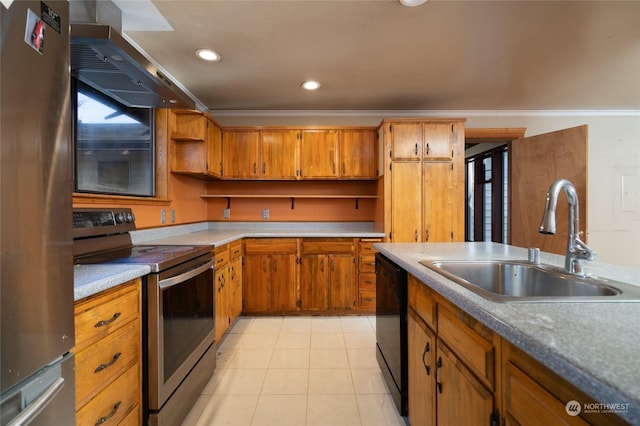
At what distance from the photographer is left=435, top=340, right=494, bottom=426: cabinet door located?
2.62ft

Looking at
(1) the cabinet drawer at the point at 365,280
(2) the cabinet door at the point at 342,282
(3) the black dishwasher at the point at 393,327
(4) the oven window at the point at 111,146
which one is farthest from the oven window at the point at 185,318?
(1) the cabinet drawer at the point at 365,280

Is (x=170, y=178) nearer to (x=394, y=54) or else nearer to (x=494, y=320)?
(x=394, y=54)

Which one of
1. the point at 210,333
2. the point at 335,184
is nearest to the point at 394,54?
the point at 335,184

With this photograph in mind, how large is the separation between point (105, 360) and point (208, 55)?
2311mm

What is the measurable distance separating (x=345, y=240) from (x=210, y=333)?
1.68 m

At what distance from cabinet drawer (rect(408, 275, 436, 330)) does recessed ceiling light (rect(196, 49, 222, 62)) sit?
7.71ft

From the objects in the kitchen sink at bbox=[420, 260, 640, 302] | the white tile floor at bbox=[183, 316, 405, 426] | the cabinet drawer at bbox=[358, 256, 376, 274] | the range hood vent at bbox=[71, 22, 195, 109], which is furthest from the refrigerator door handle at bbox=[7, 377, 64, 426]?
the cabinet drawer at bbox=[358, 256, 376, 274]

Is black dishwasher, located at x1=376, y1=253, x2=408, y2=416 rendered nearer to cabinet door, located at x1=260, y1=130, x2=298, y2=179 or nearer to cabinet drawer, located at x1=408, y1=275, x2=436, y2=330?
cabinet drawer, located at x1=408, y1=275, x2=436, y2=330

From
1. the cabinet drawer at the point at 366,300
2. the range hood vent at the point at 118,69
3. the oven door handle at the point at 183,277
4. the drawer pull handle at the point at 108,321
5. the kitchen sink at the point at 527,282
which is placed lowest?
the cabinet drawer at the point at 366,300

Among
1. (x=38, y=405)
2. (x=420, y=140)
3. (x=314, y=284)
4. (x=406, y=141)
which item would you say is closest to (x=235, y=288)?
A: (x=314, y=284)

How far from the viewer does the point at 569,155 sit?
298 cm

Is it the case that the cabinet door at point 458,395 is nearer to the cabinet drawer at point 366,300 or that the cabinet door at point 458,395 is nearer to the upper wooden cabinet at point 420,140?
the cabinet drawer at point 366,300

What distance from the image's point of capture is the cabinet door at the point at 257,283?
10.1 ft

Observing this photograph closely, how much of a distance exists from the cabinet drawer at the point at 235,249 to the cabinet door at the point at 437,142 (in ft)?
7.64
